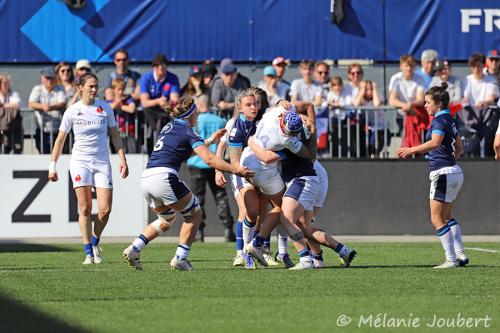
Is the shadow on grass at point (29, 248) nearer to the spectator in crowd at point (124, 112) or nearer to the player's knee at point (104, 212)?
the spectator in crowd at point (124, 112)

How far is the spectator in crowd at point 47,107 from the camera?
69.6 feet

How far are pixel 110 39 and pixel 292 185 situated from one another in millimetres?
10353

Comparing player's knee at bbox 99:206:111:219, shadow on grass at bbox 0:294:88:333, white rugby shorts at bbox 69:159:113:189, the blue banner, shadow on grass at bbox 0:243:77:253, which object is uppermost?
the blue banner

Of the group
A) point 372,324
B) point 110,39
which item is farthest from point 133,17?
point 372,324

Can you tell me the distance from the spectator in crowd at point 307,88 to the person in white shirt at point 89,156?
606 cm

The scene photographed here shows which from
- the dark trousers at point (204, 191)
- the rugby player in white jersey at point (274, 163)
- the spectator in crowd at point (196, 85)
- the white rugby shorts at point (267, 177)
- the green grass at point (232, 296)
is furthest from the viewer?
the dark trousers at point (204, 191)

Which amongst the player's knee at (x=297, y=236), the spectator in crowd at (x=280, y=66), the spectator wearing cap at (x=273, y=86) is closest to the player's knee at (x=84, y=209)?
the player's knee at (x=297, y=236)

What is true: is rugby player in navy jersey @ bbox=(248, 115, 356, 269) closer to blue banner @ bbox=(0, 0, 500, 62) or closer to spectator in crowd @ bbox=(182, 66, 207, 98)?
spectator in crowd @ bbox=(182, 66, 207, 98)

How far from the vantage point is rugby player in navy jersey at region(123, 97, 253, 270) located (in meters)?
13.2

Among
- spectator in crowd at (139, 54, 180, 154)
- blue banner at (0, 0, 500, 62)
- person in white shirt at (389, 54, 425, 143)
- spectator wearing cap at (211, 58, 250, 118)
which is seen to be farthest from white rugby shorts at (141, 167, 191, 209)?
blue banner at (0, 0, 500, 62)

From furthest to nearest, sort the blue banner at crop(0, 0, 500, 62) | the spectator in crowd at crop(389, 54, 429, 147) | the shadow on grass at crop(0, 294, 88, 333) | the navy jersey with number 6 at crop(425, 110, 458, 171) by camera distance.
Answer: the blue banner at crop(0, 0, 500, 62) < the spectator in crowd at crop(389, 54, 429, 147) < the navy jersey with number 6 at crop(425, 110, 458, 171) < the shadow on grass at crop(0, 294, 88, 333)

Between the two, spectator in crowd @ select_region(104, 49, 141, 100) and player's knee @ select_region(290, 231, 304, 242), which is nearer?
player's knee @ select_region(290, 231, 304, 242)

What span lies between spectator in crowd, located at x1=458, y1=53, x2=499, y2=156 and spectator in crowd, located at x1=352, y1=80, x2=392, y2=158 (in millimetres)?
1278

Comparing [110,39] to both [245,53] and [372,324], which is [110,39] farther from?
[372,324]
